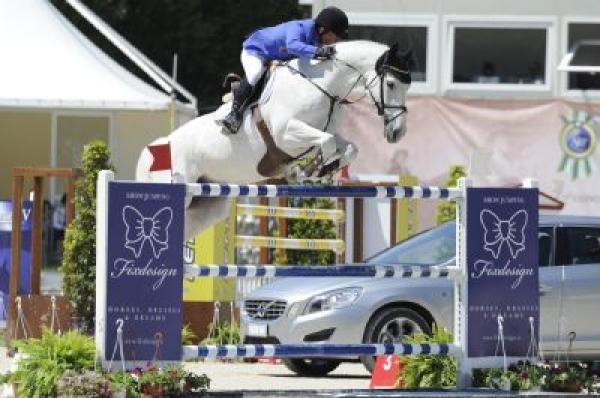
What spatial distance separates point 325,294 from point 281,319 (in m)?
0.45

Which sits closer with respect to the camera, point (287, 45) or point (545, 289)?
point (287, 45)

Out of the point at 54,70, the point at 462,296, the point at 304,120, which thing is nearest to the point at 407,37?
the point at 54,70

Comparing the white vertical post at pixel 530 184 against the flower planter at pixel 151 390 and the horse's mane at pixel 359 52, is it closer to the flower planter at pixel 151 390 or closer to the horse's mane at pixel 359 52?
the horse's mane at pixel 359 52

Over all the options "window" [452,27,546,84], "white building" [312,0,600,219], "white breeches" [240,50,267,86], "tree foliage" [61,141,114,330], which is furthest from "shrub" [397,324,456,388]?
"window" [452,27,546,84]

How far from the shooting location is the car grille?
14.5 m

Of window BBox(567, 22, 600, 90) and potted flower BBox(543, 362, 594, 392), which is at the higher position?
window BBox(567, 22, 600, 90)

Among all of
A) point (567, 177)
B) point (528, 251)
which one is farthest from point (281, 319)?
point (567, 177)

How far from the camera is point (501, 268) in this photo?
11.0 metres

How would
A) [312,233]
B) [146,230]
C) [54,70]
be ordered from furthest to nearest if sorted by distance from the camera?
[54,70] < [312,233] < [146,230]

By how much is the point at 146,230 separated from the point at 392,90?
2.20 m

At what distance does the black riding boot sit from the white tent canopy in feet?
40.1

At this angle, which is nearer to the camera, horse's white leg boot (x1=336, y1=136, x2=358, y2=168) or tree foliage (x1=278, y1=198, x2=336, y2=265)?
horse's white leg boot (x1=336, y1=136, x2=358, y2=168)

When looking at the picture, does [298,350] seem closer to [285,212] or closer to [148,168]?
[148,168]

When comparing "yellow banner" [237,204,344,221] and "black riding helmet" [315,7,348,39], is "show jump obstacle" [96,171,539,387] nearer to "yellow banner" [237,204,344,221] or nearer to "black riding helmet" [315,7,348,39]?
"black riding helmet" [315,7,348,39]
